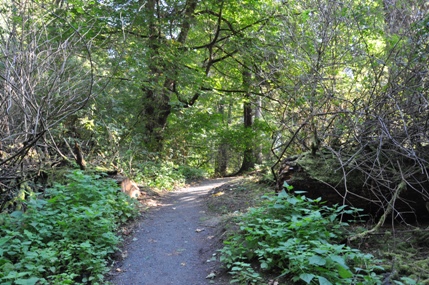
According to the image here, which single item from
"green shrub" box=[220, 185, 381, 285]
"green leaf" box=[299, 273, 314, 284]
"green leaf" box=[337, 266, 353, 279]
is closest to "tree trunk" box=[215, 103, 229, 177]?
"green shrub" box=[220, 185, 381, 285]

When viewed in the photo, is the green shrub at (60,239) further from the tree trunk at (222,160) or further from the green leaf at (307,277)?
the tree trunk at (222,160)

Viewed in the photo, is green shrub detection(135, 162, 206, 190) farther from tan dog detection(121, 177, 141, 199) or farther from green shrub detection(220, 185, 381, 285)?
green shrub detection(220, 185, 381, 285)

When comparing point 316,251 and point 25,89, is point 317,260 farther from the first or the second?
point 25,89

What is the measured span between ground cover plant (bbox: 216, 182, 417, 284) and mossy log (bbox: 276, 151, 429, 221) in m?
0.68

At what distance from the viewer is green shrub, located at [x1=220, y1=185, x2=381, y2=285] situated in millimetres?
3080

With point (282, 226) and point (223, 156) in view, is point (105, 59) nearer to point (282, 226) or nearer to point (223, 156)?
point (282, 226)

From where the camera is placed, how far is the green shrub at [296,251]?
308cm

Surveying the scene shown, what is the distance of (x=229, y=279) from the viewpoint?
12.4 ft

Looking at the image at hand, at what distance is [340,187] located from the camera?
16.5 ft

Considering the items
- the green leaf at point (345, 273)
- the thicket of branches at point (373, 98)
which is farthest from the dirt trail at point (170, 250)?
the thicket of branches at point (373, 98)

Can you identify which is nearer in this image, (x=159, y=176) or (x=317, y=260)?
(x=317, y=260)

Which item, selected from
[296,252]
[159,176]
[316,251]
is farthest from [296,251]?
[159,176]

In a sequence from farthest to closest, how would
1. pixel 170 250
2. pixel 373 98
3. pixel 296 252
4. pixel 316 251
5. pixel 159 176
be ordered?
pixel 159 176
pixel 373 98
pixel 170 250
pixel 296 252
pixel 316 251

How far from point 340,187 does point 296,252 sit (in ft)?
6.95
